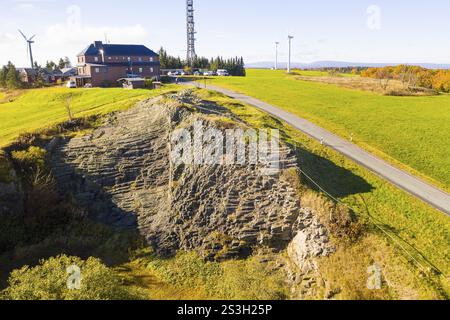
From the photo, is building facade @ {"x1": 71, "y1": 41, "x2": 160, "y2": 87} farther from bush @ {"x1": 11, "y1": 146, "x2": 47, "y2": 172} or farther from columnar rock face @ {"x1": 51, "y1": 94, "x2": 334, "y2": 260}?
bush @ {"x1": 11, "y1": 146, "x2": 47, "y2": 172}

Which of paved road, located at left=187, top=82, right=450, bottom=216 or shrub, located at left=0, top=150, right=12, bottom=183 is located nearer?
shrub, located at left=0, top=150, right=12, bottom=183

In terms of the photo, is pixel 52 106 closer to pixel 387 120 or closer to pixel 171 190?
pixel 171 190

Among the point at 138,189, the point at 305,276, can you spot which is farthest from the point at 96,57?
the point at 305,276

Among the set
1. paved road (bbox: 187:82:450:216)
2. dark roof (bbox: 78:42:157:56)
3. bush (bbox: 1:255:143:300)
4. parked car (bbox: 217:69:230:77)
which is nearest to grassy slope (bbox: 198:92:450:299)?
paved road (bbox: 187:82:450:216)

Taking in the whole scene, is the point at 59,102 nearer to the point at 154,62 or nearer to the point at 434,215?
the point at 154,62

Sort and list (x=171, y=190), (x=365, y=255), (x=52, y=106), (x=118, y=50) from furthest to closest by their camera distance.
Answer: (x=118, y=50)
(x=52, y=106)
(x=171, y=190)
(x=365, y=255)

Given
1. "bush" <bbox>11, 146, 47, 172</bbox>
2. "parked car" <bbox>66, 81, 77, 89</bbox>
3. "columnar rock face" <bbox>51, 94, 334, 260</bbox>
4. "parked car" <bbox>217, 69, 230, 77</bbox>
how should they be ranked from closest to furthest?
"columnar rock face" <bbox>51, 94, 334, 260</bbox> → "bush" <bbox>11, 146, 47, 172</bbox> → "parked car" <bbox>66, 81, 77, 89</bbox> → "parked car" <bbox>217, 69, 230, 77</bbox>

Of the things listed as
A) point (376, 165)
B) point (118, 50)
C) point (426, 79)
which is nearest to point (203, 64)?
point (118, 50)
